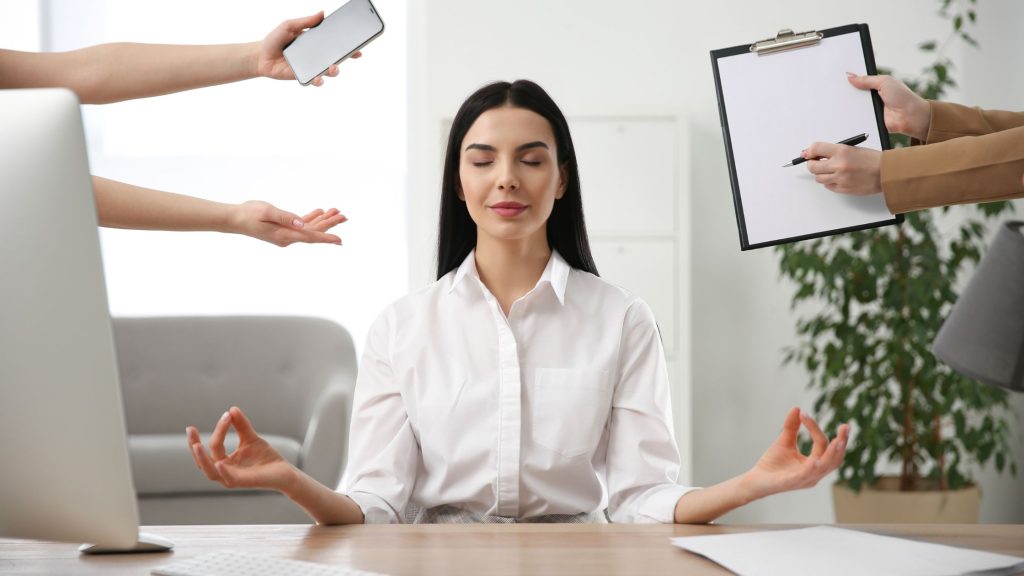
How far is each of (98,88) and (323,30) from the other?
1.14ft

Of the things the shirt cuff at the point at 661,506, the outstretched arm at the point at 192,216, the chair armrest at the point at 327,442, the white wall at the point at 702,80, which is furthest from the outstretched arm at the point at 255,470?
the white wall at the point at 702,80

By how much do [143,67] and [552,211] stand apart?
775 millimetres

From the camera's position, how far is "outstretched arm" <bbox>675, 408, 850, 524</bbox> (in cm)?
123

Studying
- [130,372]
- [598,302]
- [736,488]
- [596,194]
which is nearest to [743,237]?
[598,302]

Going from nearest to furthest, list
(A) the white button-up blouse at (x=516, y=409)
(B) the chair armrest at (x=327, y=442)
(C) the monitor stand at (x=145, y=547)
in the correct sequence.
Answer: (C) the monitor stand at (x=145, y=547) < (A) the white button-up blouse at (x=516, y=409) < (B) the chair armrest at (x=327, y=442)

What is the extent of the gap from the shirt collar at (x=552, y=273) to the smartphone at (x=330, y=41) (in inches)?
17.3

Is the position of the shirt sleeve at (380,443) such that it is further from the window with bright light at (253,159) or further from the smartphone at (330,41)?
the window with bright light at (253,159)

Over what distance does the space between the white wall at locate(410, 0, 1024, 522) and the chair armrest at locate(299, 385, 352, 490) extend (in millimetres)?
1032

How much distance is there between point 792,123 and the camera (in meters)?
1.51

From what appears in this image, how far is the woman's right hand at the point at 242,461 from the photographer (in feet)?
3.96

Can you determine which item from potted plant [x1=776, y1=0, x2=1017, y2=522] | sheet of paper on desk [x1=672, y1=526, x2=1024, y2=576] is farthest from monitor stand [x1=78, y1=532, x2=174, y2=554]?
potted plant [x1=776, y1=0, x2=1017, y2=522]

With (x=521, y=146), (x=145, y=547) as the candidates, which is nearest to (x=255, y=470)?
(x=145, y=547)

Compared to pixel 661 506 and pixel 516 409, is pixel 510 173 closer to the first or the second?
pixel 516 409

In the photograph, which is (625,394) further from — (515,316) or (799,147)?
(799,147)
